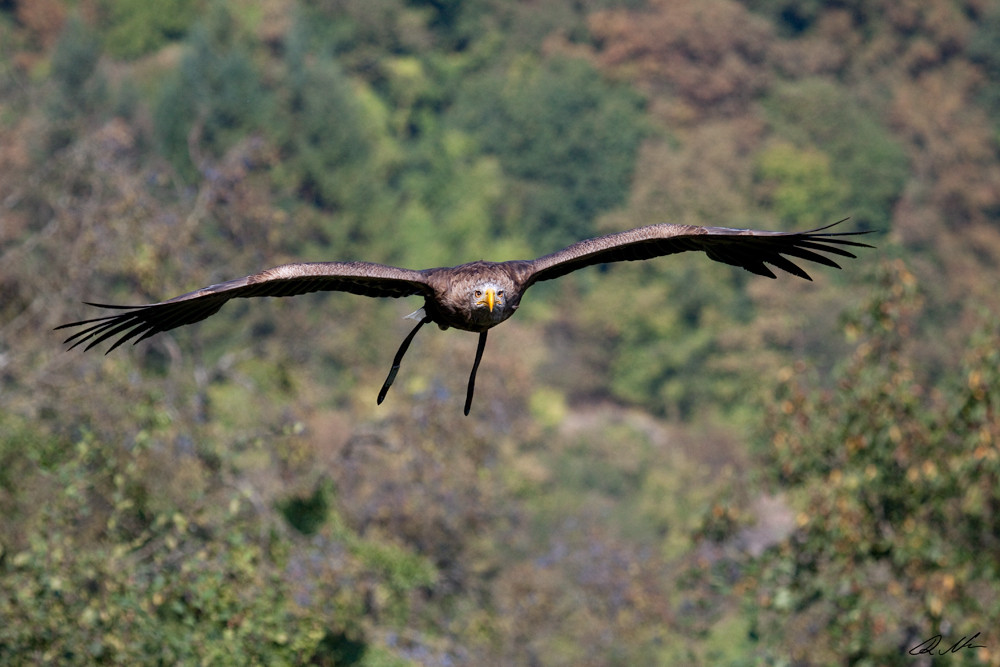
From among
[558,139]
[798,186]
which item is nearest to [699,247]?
[798,186]

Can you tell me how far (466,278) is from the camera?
7270mm

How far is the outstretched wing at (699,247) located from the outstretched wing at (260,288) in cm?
78

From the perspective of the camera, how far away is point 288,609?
409 inches

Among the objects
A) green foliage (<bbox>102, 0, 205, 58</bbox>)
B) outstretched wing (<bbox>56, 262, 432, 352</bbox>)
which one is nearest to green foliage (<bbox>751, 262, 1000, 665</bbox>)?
outstretched wing (<bbox>56, 262, 432, 352</bbox>)

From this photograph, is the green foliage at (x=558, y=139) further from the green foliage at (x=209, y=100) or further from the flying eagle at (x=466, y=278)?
the flying eagle at (x=466, y=278)

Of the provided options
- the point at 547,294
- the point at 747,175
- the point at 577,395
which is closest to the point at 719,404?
the point at 577,395

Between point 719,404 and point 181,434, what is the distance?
38188 mm

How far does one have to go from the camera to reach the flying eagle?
7223mm

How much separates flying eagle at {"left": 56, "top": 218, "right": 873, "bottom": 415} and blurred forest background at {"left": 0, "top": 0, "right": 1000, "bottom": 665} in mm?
2157

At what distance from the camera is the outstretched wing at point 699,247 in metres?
7.51

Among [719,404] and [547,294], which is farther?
[547,294]

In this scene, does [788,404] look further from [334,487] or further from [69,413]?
[69,413]
